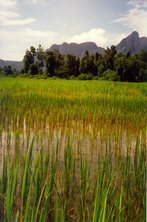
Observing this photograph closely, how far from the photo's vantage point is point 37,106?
81.0 inches

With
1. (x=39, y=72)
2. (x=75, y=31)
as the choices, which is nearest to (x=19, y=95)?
(x=39, y=72)

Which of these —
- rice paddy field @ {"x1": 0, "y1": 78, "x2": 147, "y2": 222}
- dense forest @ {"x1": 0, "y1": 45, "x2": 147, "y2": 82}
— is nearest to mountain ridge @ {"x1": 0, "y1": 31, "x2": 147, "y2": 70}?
dense forest @ {"x1": 0, "y1": 45, "x2": 147, "y2": 82}

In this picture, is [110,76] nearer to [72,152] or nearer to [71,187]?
[72,152]

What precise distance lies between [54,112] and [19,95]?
0.32 meters

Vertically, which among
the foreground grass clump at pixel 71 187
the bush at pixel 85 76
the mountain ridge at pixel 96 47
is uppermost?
the mountain ridge at pixel 96 47

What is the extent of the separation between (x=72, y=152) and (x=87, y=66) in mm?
447

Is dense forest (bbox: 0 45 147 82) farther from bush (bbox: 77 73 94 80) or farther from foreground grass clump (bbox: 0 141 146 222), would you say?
foreground grass clump (bbox: 0 141 146 222)

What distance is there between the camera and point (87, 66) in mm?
1447

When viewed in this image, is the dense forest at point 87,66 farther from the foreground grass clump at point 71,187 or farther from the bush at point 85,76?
the foreground grass clump at point 71,187

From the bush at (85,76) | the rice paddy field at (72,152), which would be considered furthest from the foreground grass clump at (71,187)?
the bush at (85,76)

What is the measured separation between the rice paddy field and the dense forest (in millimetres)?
51

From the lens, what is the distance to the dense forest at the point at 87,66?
1.41 meters

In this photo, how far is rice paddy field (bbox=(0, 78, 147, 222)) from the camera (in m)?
1.09

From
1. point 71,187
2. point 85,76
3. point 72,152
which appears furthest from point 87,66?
point 71,187
